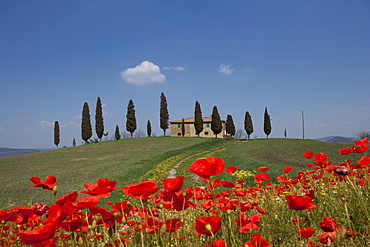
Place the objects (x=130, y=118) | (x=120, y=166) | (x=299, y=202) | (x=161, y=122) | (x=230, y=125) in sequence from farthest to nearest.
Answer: (x=230, y=125)
(x=161, y=122)
(x=130, y=118)
(x=120, y=166)
(x=299, y=202)

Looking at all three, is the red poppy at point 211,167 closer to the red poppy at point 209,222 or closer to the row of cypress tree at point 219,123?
the red poppy at point 209,222

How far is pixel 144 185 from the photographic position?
4.00 ft

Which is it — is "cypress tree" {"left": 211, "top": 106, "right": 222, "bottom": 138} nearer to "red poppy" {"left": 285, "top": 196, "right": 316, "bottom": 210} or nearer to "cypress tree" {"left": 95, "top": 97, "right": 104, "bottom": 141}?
"cypress tree" {"left": 95, "top": 97, "right": 104, "bottom": 141}

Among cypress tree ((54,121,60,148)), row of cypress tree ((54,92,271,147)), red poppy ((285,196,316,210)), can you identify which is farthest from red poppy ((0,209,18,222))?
cypress tree ((54,121,60,148))

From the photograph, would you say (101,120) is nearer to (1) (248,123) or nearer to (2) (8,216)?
(1) (248,123)

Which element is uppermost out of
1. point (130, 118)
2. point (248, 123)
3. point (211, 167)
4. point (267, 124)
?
point (130, 118)

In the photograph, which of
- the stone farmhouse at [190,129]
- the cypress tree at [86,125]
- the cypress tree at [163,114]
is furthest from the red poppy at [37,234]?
the stone farmhouse at [190,129]

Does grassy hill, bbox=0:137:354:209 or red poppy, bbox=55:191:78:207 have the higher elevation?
red poppy, bbox=55:191:78:207

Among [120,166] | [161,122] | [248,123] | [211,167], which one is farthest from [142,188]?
[248,123]

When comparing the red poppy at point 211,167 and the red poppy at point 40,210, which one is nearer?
the red poppy at point 211,167

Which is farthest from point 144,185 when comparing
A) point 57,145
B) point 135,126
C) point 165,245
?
point 57,145

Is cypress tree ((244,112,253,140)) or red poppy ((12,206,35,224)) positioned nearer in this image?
red poppy ((12,206,35,224))

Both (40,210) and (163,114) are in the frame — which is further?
(163,114)

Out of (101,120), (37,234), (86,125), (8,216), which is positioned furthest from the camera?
(101,120)
